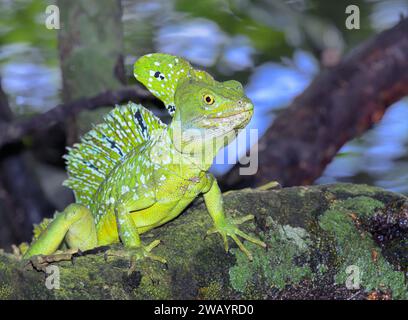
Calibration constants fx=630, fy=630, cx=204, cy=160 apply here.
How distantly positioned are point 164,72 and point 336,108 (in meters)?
3.43

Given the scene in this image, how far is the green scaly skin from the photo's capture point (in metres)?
3.69

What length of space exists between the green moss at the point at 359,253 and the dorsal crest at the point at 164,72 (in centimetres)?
118

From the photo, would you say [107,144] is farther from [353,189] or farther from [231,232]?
[353,189]

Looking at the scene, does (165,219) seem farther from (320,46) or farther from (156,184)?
(320,46)

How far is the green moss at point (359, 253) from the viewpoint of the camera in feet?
11.0

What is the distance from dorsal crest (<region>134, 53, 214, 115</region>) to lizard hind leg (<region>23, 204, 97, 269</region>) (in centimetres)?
87

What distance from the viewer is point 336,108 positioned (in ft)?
22.7

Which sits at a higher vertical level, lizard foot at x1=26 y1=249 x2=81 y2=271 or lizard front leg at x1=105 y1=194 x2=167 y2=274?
lizard foot at x1=26 y1=249 x2=81 y2=271
